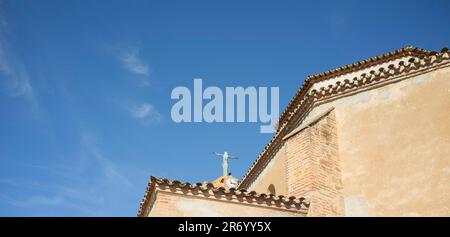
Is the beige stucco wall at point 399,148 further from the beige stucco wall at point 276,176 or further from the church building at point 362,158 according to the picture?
the beige stucco wall at point 276,176

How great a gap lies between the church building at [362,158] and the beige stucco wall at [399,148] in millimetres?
23

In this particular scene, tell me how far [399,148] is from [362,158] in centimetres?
99

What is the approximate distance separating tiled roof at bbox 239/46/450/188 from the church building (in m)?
0.03

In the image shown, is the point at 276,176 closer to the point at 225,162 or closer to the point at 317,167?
the point at 317,167

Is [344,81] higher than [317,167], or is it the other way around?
[344,81]

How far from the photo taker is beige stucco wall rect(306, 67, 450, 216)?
34.8 feet

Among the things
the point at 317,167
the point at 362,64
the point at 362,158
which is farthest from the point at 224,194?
the point at 362,64

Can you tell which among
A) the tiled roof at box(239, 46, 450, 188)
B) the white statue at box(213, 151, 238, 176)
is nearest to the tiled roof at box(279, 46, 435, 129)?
the tiled roof at box(239, 46, 450, 188)

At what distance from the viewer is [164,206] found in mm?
10219

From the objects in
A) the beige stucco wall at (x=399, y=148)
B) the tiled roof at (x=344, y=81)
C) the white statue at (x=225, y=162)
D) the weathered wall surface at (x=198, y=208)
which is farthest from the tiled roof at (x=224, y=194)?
the white statue at (x=225, y=162)

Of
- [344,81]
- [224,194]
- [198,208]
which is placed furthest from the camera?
[344,81]

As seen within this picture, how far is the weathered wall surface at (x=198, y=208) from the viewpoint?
10219 mm

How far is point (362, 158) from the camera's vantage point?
39.3ft

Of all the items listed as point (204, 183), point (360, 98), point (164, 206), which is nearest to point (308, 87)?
point (360, 98)
